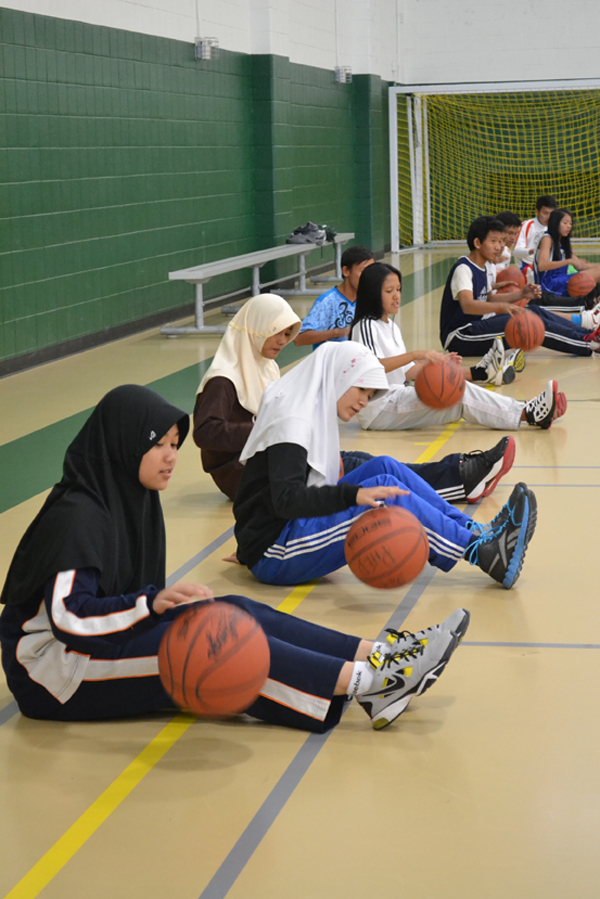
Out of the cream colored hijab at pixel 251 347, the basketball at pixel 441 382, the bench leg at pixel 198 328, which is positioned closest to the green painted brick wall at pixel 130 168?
the bench leg at pixel 198 328

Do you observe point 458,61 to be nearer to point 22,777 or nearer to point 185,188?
point 185,188

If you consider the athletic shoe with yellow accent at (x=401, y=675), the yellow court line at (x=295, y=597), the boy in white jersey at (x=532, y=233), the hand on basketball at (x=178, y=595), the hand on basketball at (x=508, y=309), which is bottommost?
the yellow court line at (x=295, y=597)

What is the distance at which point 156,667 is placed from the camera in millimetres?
2670

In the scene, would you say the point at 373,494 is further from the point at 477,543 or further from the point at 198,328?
the point at 198,328

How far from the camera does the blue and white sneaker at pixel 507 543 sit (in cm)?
357

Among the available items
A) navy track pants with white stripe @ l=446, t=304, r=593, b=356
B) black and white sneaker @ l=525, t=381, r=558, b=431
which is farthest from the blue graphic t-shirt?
navy track pants with white stripe @ l=446, t=304, r=593, b=356

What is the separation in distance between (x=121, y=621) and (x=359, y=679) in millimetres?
623

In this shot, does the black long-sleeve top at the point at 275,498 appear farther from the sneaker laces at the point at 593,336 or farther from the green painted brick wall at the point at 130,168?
the sneaker laces at the point at 593,336

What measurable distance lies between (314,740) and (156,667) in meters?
0.45

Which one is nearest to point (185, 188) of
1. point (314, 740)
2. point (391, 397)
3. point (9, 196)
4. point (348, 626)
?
point (9, 196)

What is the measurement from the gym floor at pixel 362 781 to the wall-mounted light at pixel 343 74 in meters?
13.0

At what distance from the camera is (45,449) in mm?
5969

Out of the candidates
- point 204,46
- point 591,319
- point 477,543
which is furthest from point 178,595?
point 204,46

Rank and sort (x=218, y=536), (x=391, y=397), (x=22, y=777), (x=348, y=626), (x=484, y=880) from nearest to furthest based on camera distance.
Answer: (x=484, y=880) < (x=22, y=777) < (x=348, y=626) < (x=218, y=536) < (x=391, y=397)
